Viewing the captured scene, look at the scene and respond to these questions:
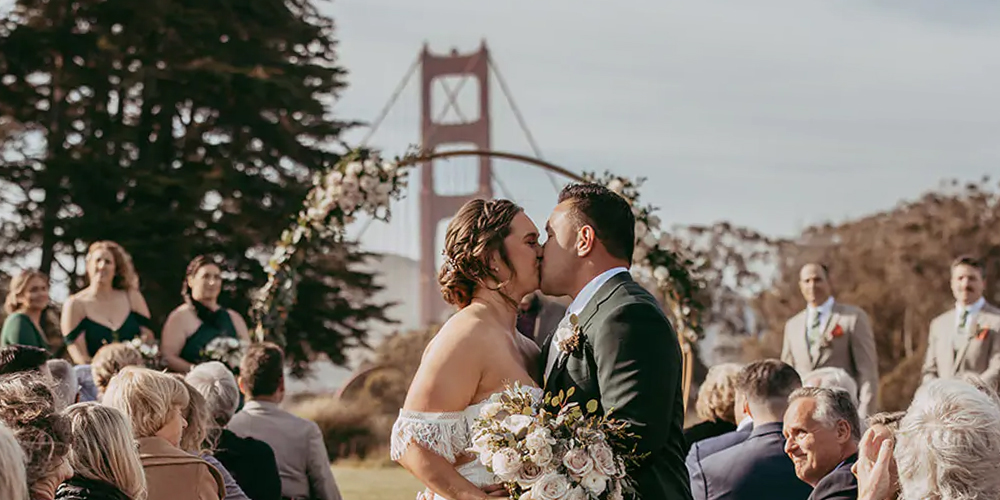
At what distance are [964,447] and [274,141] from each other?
2019cm

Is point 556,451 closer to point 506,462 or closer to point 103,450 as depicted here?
point 506,462

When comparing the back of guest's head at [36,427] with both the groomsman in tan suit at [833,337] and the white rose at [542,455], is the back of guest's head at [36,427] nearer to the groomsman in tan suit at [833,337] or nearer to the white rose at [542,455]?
the white rose at [542,455]

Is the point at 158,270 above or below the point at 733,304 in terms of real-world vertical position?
above

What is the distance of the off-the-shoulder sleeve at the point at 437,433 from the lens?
11.2 feet

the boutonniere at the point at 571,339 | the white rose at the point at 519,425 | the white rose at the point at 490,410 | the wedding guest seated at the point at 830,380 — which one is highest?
the boutonniere at the point at 571,339

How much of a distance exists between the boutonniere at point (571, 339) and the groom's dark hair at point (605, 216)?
234mm

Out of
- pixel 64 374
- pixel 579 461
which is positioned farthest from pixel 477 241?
pixel 64 374

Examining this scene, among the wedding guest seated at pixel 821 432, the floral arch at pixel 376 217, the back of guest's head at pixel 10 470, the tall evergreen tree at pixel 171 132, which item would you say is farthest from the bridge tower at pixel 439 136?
the back of guest's head at pixel 10 470

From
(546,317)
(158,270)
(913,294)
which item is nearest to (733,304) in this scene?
(913,294)

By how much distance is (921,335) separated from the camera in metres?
28.8

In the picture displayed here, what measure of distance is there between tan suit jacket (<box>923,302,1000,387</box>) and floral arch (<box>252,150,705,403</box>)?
76.6 inches

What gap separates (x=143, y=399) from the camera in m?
4.22

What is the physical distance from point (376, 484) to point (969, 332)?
5.79 meters

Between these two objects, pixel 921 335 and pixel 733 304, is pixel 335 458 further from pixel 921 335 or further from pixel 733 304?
pixel 733 304
